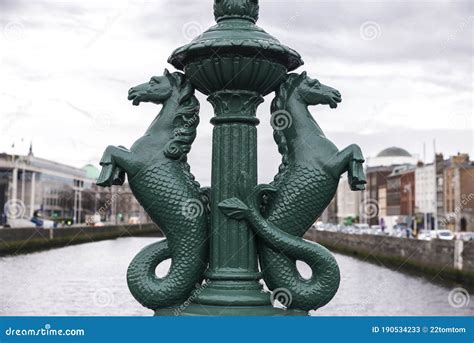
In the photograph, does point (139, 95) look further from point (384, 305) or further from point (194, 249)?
point (384, 305)

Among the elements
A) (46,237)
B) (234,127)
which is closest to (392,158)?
(46,237)

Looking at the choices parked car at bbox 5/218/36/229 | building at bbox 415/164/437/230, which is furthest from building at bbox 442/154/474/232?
parked car at bbox 5/218/36/229

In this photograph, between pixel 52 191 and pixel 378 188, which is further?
pixel 378 188

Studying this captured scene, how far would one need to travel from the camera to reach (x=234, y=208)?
13.4ft

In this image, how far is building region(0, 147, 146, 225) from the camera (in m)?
71.7

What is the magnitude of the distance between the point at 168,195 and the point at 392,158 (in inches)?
4182

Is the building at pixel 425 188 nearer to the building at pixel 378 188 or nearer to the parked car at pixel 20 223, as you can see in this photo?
the building at pixel 378 188

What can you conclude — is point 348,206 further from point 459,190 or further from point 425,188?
point 459,190

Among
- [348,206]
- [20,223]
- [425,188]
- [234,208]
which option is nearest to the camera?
[234,208]

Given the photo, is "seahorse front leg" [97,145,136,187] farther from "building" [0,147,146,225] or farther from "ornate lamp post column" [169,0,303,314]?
"building" [0,147,146,225]

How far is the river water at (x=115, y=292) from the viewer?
19.7 meters

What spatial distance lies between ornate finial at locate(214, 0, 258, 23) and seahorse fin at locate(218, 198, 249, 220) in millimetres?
1257

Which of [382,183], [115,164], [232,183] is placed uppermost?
[382,183]

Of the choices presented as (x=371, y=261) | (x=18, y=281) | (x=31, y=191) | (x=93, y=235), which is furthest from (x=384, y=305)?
(x=31, y=191)
